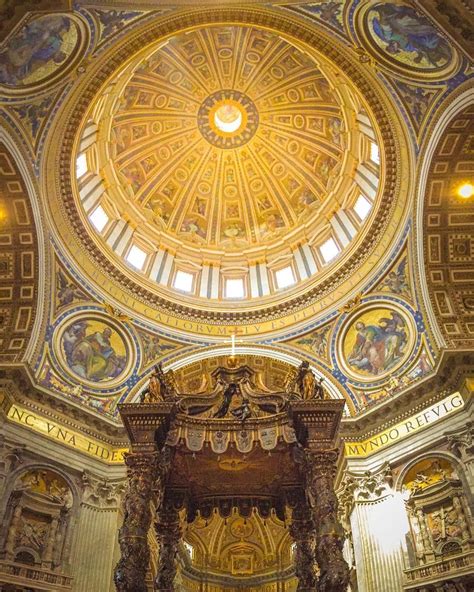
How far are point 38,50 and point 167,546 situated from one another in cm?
1064

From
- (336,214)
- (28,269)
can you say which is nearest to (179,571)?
(28,269)

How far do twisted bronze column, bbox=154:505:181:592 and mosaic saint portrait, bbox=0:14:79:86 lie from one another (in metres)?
9.54

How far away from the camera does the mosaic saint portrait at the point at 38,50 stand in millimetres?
11344

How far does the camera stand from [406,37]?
1215cm

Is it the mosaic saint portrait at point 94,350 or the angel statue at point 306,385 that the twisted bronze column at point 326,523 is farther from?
the mosaic saint portrait at point 94,350

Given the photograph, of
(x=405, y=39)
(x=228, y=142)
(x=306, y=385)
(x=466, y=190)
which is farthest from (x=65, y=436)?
(x=228, y=142)

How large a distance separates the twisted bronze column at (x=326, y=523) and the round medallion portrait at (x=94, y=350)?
31.3ft

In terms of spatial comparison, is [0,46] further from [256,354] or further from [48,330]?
[256,354]

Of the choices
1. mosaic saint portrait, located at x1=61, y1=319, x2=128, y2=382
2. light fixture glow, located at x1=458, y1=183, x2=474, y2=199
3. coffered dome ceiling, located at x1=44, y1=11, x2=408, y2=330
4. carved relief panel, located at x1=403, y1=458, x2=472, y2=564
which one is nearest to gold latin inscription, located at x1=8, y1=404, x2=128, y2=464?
mosaic saint portrait, located at x1=61, y1=319, x2=128, y2=382

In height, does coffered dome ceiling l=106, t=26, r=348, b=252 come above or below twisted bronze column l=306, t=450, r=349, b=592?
above

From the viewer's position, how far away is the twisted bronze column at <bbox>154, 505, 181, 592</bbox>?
32.2 feet

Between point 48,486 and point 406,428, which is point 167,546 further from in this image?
point 406,428

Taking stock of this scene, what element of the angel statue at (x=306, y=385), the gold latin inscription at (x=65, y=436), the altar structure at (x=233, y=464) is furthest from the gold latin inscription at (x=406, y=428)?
the gold latin inscription at (x=65, y=436)

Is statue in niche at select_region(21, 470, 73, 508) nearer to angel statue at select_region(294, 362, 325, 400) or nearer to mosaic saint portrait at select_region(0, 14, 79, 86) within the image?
angel statue at select_region(294, 362, 325, 400)
